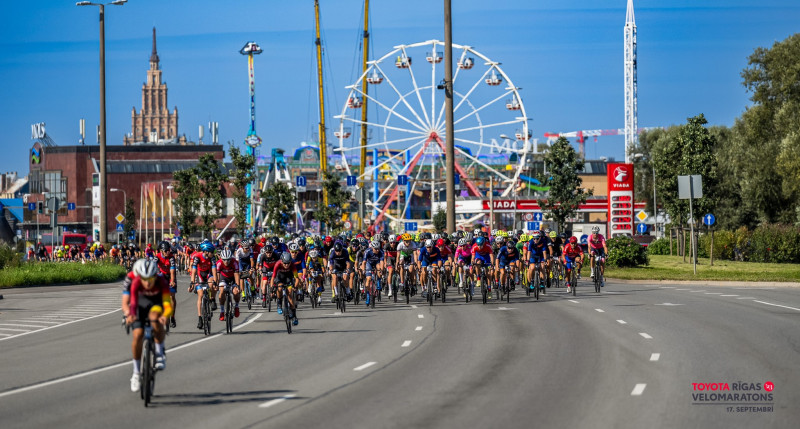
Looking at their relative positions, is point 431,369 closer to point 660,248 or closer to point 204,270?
point 204,270

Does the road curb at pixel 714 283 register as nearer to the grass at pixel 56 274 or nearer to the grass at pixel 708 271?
the grass at pixel 708 271

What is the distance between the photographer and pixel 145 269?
13.0 m

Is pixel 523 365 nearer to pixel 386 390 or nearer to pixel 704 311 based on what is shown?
pixel 386 390

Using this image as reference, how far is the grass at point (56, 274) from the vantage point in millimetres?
42250

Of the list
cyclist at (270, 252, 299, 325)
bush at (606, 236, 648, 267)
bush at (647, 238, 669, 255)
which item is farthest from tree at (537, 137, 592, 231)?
cyclist at (270, 252, 299, 325)

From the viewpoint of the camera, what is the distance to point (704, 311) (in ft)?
81.8

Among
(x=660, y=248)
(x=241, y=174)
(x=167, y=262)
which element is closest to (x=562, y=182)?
(x=660, y=248)

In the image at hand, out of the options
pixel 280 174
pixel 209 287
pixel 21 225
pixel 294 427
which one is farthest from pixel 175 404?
pixel 21 225

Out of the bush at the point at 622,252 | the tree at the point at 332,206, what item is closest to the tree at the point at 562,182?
the bush at the point at 622,252

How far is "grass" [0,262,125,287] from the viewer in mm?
42250

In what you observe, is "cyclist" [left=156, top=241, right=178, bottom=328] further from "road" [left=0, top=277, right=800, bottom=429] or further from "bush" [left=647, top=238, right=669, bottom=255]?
"bush" [left=647, top=238, right=669, bottom=255]

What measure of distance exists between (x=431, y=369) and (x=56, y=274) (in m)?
32.6

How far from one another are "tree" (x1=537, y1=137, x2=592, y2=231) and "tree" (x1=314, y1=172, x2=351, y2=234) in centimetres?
2683

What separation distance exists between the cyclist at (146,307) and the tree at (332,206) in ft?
238
